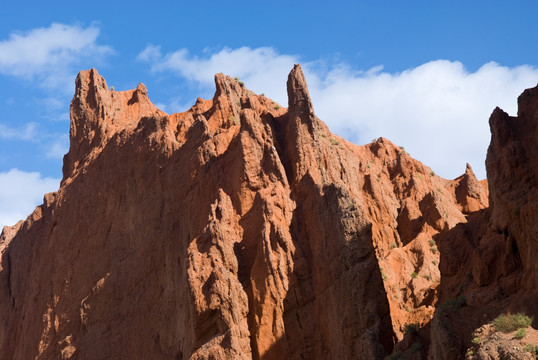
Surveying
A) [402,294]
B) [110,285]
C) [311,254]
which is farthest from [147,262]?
[402,294]

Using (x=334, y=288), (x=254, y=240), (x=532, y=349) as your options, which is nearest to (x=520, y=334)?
(x=532, y=349)

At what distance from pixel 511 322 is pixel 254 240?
56.6 feet

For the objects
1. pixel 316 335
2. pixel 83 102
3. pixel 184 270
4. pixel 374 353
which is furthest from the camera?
pixel 83 102

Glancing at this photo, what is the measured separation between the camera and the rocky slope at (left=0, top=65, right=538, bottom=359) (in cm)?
3722

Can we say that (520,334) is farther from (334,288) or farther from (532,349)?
(334,288)

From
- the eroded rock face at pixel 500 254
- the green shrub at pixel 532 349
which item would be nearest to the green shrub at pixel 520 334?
the green shrub at pixel 532 349

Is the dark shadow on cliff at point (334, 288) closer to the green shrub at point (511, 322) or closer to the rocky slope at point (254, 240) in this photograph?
the rocky slope at point (254, 240)

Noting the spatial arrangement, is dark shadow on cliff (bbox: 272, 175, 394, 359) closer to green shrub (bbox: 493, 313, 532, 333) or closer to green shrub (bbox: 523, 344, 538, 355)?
green shrub (bbox: 493, 313, 532, 333)

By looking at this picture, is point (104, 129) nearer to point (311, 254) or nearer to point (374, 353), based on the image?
point (311, 254)

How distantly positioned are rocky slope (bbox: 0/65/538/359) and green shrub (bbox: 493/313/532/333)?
81 centimetres

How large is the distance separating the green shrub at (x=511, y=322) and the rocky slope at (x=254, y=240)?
0.81 metres

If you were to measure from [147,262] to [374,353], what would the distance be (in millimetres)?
16912

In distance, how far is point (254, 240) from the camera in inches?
1783

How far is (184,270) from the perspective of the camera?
149 feet
